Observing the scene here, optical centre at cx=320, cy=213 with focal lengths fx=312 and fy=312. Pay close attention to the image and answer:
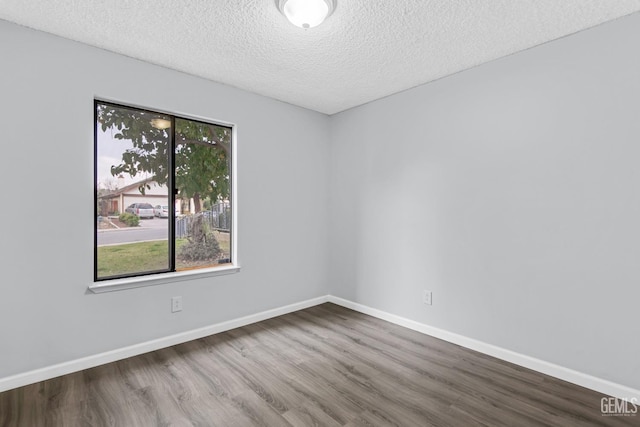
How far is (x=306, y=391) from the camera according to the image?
2156mm

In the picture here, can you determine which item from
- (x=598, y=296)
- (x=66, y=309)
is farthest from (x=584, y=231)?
(x=66, y=309)

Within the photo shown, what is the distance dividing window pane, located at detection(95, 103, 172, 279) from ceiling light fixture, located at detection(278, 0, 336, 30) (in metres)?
1.62

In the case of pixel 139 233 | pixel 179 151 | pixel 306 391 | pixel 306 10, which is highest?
pixel 306 10

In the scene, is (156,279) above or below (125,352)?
above

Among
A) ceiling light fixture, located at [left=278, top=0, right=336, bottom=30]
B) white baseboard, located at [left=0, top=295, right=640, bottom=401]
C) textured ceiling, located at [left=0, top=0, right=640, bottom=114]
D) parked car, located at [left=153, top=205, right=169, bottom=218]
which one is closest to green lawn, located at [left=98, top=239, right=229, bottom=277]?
parked car, located at [left=153, top=205, right=169, bottom=218]

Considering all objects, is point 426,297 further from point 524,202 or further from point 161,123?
point 161,123

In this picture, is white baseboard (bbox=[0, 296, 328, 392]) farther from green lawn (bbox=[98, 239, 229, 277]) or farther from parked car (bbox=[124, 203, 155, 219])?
parked car (bbox=[124, 203, 155, 219])

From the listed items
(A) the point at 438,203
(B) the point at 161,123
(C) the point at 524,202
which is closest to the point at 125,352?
(B) the point at 161,123

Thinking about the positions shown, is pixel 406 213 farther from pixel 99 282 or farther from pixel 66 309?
pixel 66 309

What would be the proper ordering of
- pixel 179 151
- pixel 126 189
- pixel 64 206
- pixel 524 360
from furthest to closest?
pixel 179 151, pixel 126 189, pixel 524 360, pixel 64 206

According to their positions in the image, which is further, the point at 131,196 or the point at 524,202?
the point at 131,196

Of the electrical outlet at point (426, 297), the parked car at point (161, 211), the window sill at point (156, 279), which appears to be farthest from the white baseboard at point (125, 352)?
the electrical outlet at point (426, 297)

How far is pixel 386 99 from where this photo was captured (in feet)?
11.5

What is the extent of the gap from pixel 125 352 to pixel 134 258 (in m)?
0.78
